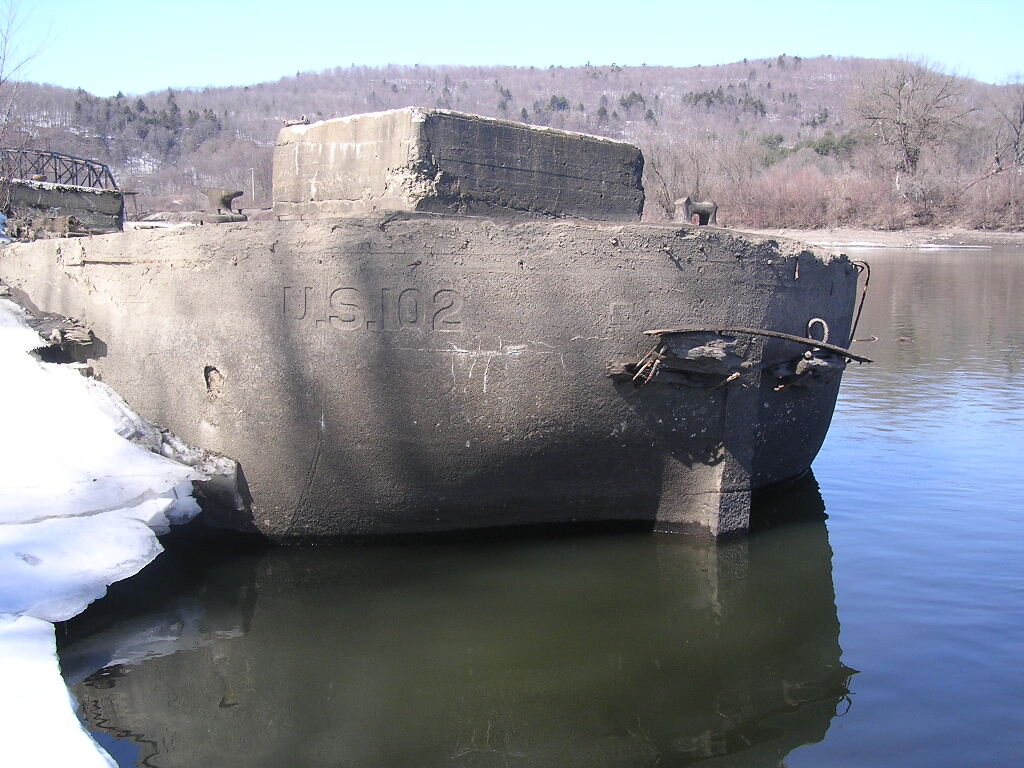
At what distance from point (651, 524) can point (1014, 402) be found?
555cm

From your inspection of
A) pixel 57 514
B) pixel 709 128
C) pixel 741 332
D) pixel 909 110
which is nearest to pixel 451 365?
pixel 741 332

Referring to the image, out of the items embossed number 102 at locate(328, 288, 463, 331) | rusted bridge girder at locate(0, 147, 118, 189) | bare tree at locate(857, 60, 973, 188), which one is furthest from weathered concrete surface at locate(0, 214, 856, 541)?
bare tree at locate(857, 60, 973, 188)

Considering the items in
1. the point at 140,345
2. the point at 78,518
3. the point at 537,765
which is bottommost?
the point at 537,765

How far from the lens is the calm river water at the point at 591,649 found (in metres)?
3.71

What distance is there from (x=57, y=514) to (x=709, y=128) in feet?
318

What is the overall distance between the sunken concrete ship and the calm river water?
0.37m

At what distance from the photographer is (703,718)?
3875 millimetres

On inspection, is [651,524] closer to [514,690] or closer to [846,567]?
[846,567]

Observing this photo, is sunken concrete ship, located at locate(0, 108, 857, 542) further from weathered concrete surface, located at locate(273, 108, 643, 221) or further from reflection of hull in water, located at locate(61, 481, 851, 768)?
reflection of hull in water, located at locate(61, 481, 851, 768)

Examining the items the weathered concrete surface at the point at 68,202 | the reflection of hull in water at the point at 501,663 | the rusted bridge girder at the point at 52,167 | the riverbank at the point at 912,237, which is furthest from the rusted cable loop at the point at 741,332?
the riverbank at the point at 912,237

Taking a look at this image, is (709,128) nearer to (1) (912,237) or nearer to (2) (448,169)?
(1) (912,237)

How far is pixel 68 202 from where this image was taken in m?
12.0

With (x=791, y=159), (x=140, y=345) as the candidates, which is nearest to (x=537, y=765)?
(x=140, y=345)

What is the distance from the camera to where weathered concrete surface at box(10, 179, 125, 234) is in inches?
465
